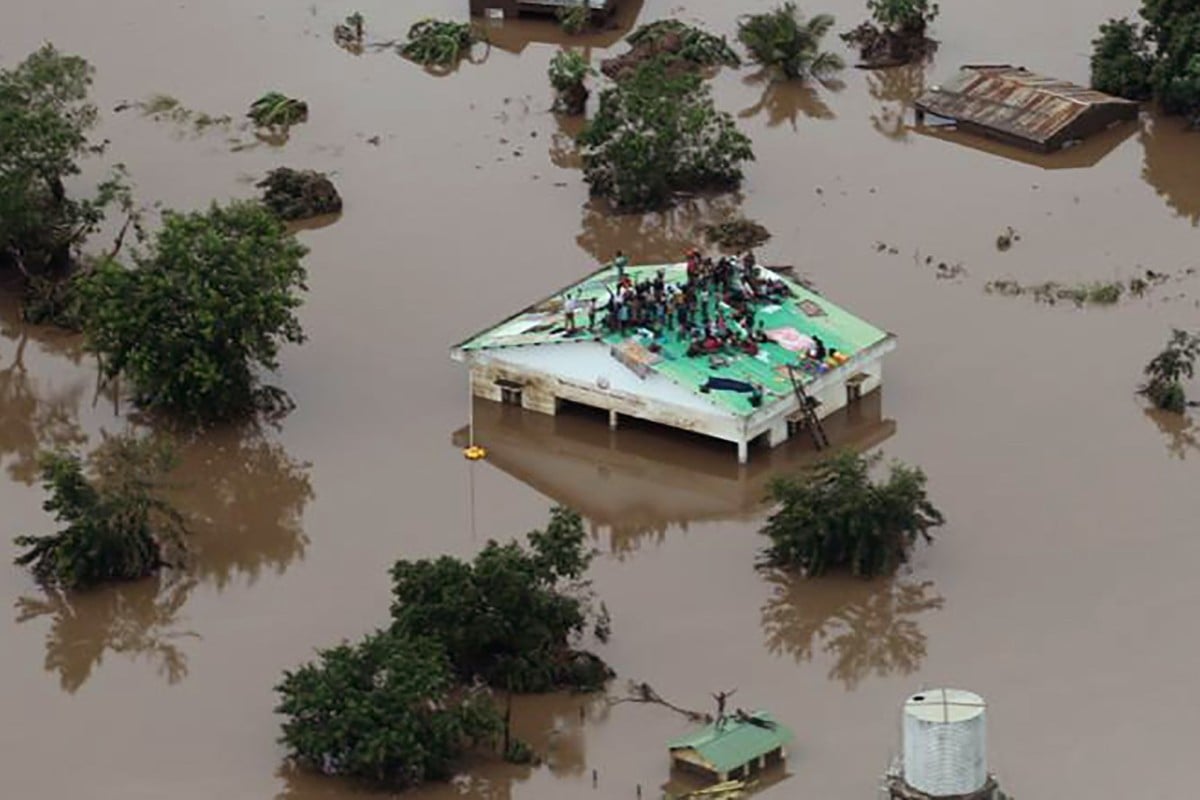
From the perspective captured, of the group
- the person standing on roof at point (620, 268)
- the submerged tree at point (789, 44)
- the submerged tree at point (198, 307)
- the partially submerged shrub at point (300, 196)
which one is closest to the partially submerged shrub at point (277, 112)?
the partially submerged shrub at point (300, 196)

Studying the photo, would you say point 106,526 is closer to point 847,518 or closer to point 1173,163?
point 847,518

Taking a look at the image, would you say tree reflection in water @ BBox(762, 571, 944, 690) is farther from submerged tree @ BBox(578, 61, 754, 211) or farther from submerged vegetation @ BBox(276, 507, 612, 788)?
submerged tree @ BBox(578, 61, 754, 211)

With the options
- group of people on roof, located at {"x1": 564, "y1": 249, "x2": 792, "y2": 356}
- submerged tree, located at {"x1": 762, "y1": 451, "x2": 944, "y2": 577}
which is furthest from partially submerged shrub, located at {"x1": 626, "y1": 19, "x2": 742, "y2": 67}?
submerged tree, located at {"x1": 762, "y1": 451, "x2": 944, "y2": 577}


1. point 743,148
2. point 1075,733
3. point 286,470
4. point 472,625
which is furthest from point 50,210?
point 1075,733

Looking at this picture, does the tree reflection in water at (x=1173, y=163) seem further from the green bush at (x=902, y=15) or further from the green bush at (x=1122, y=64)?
the green bush at (x=902, y=15)

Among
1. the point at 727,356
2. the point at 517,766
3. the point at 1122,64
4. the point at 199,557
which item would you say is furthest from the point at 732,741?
the point at 1122,64
